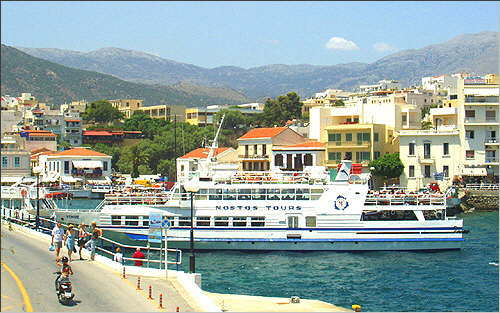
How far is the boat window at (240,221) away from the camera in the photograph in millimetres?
42688

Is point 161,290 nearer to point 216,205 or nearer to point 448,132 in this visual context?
point 216,205

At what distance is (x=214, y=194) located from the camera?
4306 centimetres

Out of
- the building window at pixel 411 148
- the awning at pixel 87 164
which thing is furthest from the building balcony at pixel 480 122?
the awning at pixel 87 164

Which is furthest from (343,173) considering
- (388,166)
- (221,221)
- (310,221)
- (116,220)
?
(388,166)

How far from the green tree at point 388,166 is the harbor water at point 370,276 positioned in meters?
25.5

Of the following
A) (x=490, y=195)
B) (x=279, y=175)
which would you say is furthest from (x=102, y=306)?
(x=490, y=195)

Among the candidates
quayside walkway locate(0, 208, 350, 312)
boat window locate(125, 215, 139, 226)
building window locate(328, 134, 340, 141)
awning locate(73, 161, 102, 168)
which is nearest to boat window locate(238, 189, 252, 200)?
boat window locate(125, 215, 139, 226)

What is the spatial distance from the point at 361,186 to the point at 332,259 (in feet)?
14.7

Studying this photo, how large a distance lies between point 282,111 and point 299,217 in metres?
72.1

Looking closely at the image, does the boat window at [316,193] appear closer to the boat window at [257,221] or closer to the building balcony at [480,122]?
the boat window at [257,221]

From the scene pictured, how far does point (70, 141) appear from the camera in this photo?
118 meters

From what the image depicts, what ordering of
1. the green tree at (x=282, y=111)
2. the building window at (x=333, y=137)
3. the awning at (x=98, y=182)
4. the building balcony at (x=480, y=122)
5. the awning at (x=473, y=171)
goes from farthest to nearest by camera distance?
the green tree at (x=282, y=111) → the awning at (x=98, y=182) → the building window at (x=333, y=137) → the building balcony at (x=480, y=122) → the awning at (x=473, y=171)

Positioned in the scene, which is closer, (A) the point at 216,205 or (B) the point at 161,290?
(B) the point at 161,290

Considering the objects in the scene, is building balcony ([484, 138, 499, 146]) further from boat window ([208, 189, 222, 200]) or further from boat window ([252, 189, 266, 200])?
boat window ([208, 189, 222, 200])
